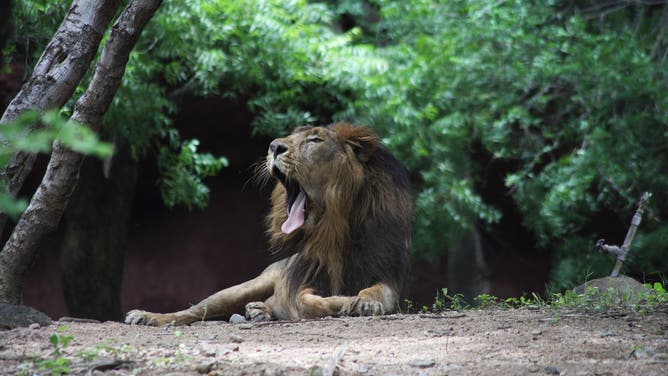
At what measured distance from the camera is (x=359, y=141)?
623 cm

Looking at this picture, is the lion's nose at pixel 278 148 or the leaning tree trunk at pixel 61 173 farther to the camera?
the lion's nose at pixel 278 148

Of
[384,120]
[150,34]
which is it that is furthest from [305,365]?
[384,120]

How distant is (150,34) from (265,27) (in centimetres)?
119

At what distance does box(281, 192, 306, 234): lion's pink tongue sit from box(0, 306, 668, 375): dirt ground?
1.08 meters

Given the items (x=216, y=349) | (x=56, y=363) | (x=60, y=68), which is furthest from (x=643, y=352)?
(x=60, y=68)

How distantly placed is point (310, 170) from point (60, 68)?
1801mm

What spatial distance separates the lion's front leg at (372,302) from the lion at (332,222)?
0.07 ft

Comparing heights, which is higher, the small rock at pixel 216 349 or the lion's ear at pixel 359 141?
the lion's ear at pixel 359 141

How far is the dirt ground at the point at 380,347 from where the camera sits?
137 inches

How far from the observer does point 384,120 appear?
1036 centimetres

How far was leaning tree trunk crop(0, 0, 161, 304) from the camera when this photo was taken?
497 cm

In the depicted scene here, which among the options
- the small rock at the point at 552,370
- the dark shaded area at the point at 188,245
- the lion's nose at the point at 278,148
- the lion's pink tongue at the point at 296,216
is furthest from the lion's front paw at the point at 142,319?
the dark shaded area at the point at 188,245

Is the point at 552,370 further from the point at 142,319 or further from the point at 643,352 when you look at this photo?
the point at 142,319

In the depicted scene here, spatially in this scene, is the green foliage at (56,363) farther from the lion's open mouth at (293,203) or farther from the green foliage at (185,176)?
the green foliage at (185,176)
